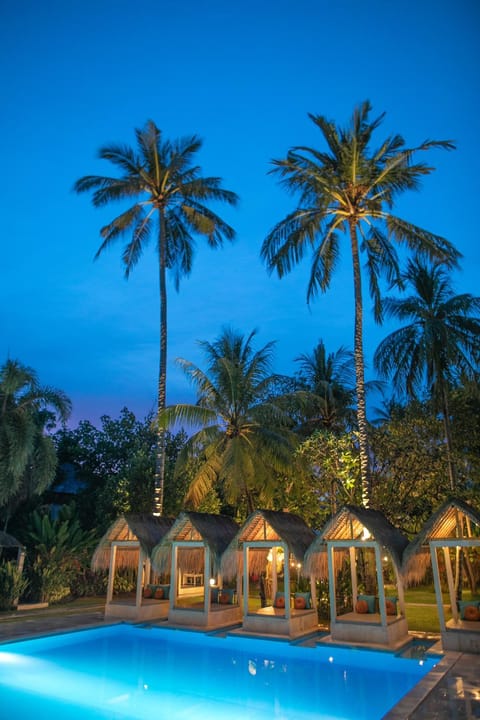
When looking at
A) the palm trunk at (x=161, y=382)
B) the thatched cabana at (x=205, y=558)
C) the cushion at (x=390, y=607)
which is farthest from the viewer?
the palm trunk at (x=161, y=382)

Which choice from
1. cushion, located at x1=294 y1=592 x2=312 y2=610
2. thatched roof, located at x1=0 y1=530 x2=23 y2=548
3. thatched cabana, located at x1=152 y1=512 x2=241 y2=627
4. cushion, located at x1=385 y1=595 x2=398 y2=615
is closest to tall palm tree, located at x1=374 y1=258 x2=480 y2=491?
cushion, located at x1=385 y1=595 x2=398 y2=615

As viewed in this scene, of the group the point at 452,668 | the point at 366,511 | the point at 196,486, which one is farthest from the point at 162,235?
the point at 452,668

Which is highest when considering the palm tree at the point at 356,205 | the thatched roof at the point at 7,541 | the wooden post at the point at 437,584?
the palm tree at the point at 356,205

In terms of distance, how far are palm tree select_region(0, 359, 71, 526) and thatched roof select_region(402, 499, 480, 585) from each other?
436 inches

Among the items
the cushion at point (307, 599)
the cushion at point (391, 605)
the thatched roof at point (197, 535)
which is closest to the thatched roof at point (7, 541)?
the thatched roof at point (197, 535)

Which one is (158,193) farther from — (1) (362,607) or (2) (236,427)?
(1) (362,607)

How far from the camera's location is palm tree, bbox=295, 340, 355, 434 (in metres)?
21.1

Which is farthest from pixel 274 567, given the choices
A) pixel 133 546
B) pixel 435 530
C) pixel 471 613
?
pixel 471 613

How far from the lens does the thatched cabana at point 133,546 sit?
512 inches

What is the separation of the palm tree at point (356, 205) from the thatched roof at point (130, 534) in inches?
250

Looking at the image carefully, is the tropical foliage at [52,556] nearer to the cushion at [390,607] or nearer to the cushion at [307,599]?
the cushion at [307,599]

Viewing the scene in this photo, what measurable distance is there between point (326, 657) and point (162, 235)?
13.8m

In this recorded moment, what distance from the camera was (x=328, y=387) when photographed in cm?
2117

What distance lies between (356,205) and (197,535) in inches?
398
